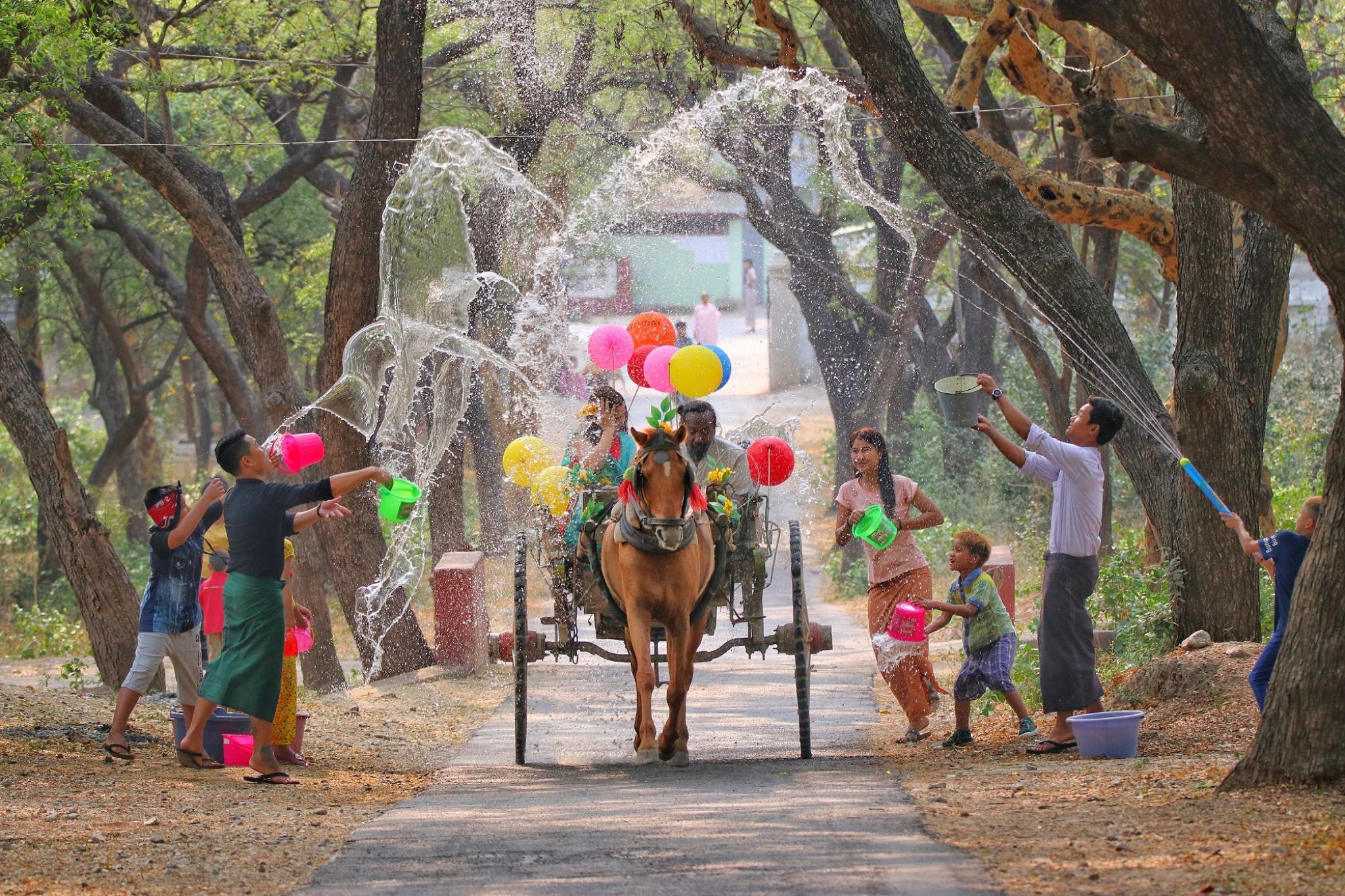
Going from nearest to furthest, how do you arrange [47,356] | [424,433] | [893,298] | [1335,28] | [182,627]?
[182,627], [424,433], [1335,28], [893,298], [47,356]

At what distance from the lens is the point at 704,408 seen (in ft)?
31.0

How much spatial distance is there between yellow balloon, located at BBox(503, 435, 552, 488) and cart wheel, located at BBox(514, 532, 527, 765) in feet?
1.88

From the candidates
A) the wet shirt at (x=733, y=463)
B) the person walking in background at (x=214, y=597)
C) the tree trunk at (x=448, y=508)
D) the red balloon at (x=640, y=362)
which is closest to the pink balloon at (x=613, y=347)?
the red balloon at (x=640, y=362)

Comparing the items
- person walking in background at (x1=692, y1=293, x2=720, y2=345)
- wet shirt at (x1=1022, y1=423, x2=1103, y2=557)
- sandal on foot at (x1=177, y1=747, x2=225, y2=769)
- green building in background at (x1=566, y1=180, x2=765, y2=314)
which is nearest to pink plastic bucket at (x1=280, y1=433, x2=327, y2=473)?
sandal on foot at (x1=177, y1=747, x2=225, y2=769)

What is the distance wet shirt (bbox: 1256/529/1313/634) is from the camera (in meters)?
7.59

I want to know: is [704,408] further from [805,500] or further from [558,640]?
[805,500]

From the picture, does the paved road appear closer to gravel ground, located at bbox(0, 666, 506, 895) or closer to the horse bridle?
gravel ground, located at bbox(0, 666, 506, 895)

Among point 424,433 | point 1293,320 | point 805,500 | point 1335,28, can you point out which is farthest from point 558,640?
point 1293,320

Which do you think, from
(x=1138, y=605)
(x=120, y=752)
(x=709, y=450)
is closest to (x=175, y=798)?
(x=120, y=752)

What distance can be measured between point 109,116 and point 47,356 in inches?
1317

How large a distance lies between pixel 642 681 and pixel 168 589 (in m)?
2.94

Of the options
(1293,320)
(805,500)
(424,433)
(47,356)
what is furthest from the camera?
(47,356)

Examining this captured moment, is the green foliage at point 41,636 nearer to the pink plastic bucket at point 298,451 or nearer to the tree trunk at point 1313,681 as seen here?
the pink plastic bucket at point 298,451

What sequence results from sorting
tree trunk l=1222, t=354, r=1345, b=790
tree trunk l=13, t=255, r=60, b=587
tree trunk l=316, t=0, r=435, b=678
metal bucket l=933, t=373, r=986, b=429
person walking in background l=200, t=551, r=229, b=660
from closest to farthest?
tree trunk l=1222, t=354, r=1345, b=790
metal bucket l=933, t=373, r=986, b=429
person walking in background l=200, t=551, r=229, b=660
tree trunk l=316, t=0, r=435, b=678
tree trunk l=13, t=255, r=60, b=587
